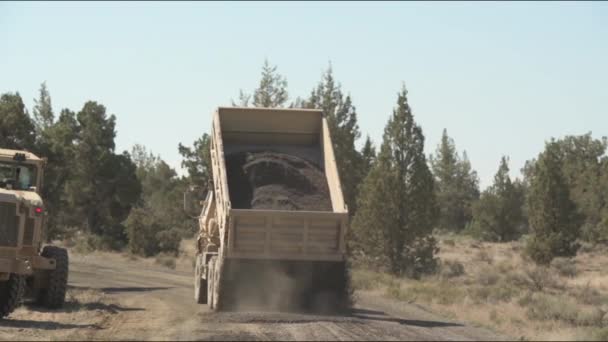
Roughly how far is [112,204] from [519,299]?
34.7 metres

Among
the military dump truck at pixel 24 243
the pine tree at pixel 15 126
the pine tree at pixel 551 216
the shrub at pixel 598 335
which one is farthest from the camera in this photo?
the pine tree at pixel 551 216

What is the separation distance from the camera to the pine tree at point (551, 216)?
44.3 meters

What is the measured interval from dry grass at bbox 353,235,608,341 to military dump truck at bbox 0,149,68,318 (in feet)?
28.4

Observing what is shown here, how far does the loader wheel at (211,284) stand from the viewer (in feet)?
64.1

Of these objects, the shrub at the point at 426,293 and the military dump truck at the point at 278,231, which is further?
the shrub at the point at 426,293

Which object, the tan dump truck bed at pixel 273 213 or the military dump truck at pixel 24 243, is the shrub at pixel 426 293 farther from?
the military dump truck at pixel 24 243

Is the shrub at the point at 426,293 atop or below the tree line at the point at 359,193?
below

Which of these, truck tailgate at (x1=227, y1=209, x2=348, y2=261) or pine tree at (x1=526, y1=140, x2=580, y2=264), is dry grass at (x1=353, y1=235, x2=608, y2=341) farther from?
truck tailgate at (x1=227, y1=209, x2=348, y2=261)

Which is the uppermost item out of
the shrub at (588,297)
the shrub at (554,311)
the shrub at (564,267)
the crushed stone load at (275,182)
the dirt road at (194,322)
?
the crushed stone load at (275,182)

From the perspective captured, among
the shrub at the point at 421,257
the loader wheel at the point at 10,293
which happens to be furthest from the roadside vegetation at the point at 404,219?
the loader wheel at the point at 10,293

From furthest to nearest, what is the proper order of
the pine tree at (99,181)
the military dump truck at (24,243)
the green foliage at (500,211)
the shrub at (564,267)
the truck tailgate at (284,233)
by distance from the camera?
the green foliage at (500,211) < the pine tree at (99,181) < the shrub at (564,267) < the military dump truck at (24,243) < the truck tailgate at (284,233)

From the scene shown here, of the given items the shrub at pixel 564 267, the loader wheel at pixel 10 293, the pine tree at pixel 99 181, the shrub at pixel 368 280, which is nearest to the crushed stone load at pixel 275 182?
the loader wheel at pixel 10 293

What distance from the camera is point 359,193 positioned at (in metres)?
36.7

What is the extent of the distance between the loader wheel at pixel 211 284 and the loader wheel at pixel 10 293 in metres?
3.89
